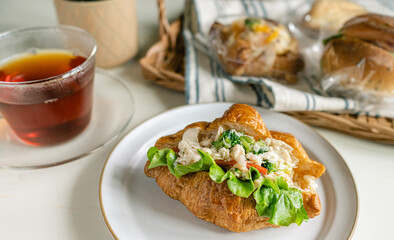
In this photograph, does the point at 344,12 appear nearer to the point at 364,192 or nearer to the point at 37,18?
the point at 364,192

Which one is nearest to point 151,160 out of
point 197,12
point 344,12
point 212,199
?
point 212,199

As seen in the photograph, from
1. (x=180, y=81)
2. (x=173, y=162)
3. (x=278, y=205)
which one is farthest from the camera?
(x=180, y=81)

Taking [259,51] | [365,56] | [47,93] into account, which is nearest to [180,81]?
[259,51]

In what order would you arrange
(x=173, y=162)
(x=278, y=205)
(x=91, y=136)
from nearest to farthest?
(x=278, y=205)
(x=173, y=162)
(x=91, y=136)

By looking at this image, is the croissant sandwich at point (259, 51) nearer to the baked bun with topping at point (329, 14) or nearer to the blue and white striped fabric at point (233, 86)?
the blue and white striped fabric at point (233, 86)

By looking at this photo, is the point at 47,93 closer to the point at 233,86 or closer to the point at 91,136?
the point at 91,136

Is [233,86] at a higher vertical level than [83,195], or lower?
higher
